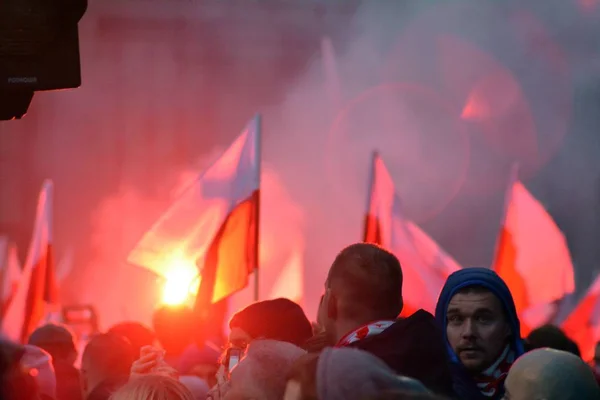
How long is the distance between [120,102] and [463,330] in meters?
27.7

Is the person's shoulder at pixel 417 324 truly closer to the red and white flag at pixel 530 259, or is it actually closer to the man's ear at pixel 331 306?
the man's ear at pixel 331 306

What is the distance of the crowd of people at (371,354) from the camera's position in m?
2.08

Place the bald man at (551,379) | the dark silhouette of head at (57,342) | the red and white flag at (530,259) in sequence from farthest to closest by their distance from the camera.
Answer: the red and white flag at (530,259)
the dark silhouette of head at (57,342)
the bald man at (551,379)

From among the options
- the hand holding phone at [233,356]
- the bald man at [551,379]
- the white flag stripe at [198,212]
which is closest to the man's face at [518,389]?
the bald man at [551,379]

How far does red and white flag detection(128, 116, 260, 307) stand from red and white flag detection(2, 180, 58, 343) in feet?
2.86

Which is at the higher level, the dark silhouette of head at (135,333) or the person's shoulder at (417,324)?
the person's shoulder at (417,324)

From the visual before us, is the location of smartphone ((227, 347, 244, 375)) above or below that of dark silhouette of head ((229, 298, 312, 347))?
below

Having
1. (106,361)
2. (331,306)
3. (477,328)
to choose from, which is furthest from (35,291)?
(331,306)

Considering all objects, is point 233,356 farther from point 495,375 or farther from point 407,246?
point 407,246

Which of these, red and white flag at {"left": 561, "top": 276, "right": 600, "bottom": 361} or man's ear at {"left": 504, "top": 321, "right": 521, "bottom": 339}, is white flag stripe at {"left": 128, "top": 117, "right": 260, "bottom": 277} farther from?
man's ear at {"left": 504, "top": 321, "right": 521, "bottom": 339}

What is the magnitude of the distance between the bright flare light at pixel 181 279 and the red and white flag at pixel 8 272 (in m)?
1.01

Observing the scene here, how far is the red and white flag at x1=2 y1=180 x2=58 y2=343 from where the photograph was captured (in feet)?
27.9

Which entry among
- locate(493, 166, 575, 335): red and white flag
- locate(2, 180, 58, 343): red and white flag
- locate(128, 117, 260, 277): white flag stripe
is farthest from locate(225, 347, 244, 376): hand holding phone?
locate(493, 166, 575, 335): red and white flag

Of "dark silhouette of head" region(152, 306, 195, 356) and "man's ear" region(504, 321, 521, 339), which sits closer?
"man's ear" region(504, 321, 521, 339)
